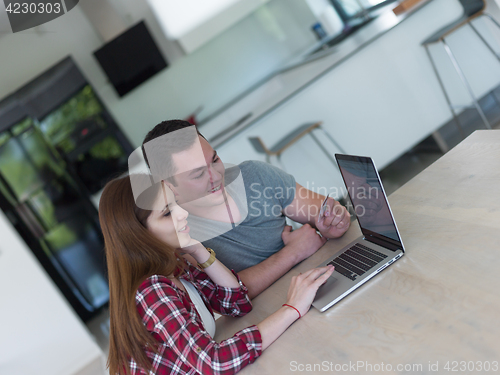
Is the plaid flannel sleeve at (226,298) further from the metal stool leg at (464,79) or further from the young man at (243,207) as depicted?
the metal stool leg at (464,79)

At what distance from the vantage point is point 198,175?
1408mm

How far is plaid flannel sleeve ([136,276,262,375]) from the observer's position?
92cm

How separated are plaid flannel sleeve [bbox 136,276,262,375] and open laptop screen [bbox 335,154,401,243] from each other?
1.36ft

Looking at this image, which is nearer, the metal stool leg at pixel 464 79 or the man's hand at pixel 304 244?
the man's hand at pixel 304 244

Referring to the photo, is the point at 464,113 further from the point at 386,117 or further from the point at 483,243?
the point at 483,243

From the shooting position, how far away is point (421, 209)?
3.89ft

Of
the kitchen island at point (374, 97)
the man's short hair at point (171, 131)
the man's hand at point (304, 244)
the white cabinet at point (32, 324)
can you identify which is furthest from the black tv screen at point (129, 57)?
the man's hand at point (304, 244)

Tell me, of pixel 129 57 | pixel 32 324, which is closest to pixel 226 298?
pixel 32 324

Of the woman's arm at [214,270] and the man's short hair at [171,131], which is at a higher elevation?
the man's short hair at [171,131]

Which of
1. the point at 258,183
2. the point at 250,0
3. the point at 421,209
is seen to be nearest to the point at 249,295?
the point at 258,183

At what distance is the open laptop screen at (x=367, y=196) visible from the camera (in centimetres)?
102

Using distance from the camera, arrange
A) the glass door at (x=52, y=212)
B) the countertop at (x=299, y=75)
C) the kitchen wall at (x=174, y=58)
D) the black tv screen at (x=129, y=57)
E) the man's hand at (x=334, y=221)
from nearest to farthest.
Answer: the man's hand at (x=334, y=221) → the countertop at (x=299, y=75) → the glass door at (x=52, y=212) → the kitchen wall at (x=174, y=58) → the black tv screen at (x=129, y=57)

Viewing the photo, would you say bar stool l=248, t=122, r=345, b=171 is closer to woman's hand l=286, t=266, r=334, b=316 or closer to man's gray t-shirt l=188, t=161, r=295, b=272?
man's gray t-shirt l=188, t=161, r=295, b=272

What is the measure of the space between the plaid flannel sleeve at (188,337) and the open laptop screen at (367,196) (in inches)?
16.3
